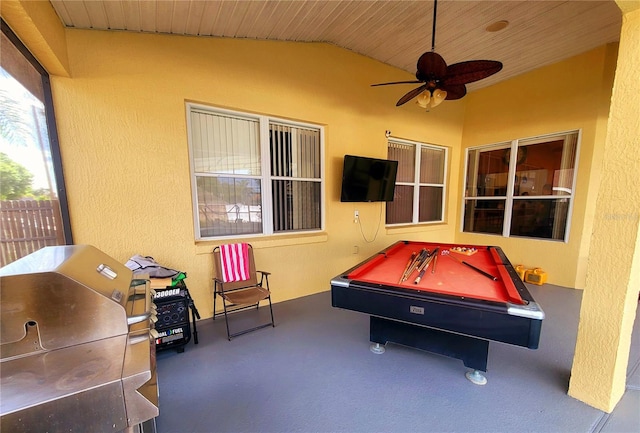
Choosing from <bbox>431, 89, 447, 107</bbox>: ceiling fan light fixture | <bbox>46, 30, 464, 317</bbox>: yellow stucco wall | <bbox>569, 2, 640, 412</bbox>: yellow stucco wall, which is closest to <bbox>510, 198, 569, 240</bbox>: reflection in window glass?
<bbox>569, 2, 640, 412</bbox>: yellow stucco wall

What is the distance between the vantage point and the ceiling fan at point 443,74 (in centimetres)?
206

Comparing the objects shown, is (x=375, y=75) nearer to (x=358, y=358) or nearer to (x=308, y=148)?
(x=308, y=148)

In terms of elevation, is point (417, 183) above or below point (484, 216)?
above

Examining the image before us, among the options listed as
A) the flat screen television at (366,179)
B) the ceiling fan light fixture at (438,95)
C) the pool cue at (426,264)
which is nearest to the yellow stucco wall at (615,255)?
the pool cue at (426,264)

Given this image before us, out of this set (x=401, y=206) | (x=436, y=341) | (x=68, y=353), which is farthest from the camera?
(x=401, y=206)

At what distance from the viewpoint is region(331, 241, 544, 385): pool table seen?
143cm

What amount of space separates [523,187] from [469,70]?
309 centimetres

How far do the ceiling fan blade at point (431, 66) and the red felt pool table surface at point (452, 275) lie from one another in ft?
5.74

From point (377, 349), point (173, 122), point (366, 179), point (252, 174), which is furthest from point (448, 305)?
point (173, 122)

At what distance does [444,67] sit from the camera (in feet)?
6.99

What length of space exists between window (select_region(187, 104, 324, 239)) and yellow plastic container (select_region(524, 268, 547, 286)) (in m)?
3.54

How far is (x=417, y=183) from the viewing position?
15.0ft

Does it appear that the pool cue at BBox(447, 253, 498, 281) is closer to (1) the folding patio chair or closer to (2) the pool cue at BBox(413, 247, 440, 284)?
(2) the pool cue at BBox(413, 247, 440, 284)

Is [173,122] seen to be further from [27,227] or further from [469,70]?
[469,70]
